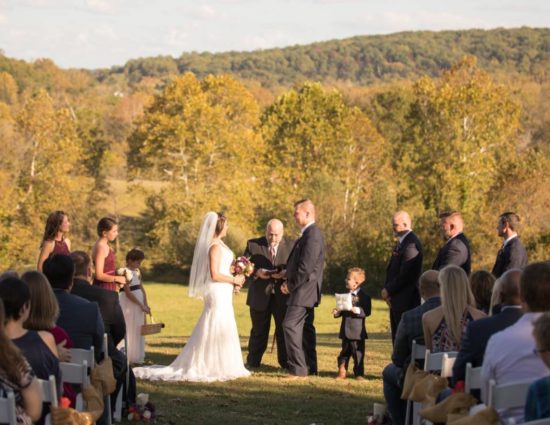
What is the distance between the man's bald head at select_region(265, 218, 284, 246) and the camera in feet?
43.7

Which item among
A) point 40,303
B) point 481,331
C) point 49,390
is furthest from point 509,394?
point 40,303

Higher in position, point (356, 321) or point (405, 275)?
point (405, 275)

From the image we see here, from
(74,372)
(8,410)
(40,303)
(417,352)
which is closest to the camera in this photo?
(8,410)

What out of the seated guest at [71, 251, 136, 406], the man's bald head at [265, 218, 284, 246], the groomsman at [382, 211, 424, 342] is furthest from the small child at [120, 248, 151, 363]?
the seated guest at [71, 251, 136, 406]

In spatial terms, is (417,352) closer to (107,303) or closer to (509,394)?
(509,394)

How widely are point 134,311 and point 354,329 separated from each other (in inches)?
123

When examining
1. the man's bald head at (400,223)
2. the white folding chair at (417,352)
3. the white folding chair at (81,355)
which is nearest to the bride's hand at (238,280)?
the man's bald head at (400,223)

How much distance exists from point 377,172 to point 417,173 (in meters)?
6.63

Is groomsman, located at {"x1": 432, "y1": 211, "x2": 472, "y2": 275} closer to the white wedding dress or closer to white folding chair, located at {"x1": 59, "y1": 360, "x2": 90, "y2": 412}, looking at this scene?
the white wedding dress

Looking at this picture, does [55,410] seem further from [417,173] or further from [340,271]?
[417,173]

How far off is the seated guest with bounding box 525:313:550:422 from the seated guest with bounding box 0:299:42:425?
2554mm

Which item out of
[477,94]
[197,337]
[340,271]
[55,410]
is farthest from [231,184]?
[55,410]

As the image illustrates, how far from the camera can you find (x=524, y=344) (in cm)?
584

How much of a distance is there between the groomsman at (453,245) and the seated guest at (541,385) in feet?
22.9
